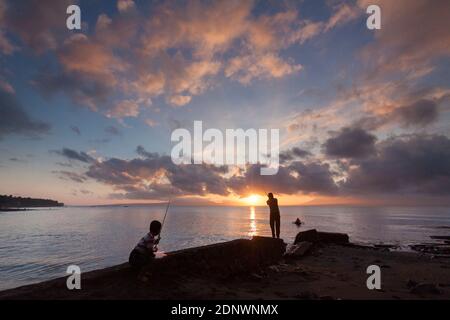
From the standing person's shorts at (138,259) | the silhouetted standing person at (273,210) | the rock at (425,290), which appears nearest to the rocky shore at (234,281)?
the rock at (425,290)

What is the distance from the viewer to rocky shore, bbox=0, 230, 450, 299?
5969mm

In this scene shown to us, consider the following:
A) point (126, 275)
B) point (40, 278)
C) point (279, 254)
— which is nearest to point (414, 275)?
point (279, 254)

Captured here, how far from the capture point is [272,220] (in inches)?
537

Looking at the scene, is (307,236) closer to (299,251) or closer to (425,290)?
(299,251)

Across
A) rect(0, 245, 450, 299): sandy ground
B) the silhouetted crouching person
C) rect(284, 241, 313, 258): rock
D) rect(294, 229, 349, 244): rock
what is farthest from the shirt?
rect(294, 229, 349, 244): rock

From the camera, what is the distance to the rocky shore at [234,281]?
597 centimetres

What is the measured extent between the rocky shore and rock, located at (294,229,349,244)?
9.34m

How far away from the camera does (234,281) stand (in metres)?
8.55

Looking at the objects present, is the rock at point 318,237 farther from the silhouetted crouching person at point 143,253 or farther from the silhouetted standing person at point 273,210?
the silhouetted crouching person at point 143,253

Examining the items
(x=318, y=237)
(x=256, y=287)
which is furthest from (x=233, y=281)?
(x=318, y=237)

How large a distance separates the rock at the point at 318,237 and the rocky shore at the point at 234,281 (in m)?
9.34

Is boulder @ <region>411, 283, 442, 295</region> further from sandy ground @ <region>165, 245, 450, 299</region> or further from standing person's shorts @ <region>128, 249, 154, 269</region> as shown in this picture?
standing person's shorts @ <region>128, 249, 154, 269</region>
